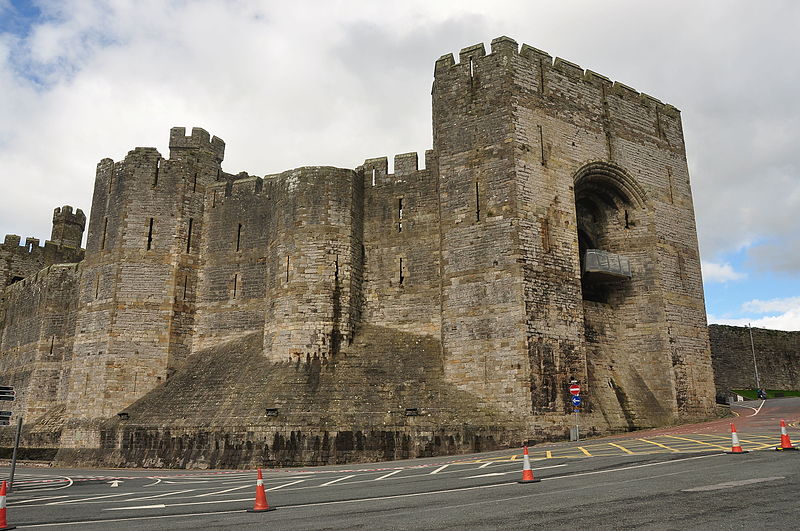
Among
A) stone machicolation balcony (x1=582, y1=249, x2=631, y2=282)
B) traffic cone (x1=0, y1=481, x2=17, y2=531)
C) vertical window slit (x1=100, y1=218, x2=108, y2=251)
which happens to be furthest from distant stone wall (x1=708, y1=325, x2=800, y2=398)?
traffic cone (x1=0, y1=481, x2=17, y2=531)

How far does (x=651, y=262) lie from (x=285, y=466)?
51.4 ft

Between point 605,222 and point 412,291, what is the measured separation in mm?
8714

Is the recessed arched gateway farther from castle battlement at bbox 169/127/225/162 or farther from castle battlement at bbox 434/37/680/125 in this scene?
castle battlement at bbox 169/127/225/162

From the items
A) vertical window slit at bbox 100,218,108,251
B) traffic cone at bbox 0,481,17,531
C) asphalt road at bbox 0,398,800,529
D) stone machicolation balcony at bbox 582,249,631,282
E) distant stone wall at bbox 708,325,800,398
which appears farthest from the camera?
distant stone wall at bbox 708,325,800,398

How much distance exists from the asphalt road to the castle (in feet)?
11.3

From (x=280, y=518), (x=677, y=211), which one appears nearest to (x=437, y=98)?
(x=677, y=211)

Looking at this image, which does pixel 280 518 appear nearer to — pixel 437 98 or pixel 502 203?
pixel 502 203

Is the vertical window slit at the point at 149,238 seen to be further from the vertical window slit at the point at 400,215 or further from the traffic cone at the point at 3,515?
the traffic cone at the point at 3,515

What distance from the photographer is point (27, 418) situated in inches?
1196

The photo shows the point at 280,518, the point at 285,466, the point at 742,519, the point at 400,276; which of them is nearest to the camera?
the point at 742,519

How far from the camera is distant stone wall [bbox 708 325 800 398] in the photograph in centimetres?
4175

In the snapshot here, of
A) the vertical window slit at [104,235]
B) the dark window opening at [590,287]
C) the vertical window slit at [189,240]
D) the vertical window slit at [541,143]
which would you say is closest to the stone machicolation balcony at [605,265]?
the dark window opening at [590,287]

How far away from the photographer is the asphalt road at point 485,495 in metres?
7.65

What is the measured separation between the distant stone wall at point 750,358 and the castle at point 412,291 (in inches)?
740
